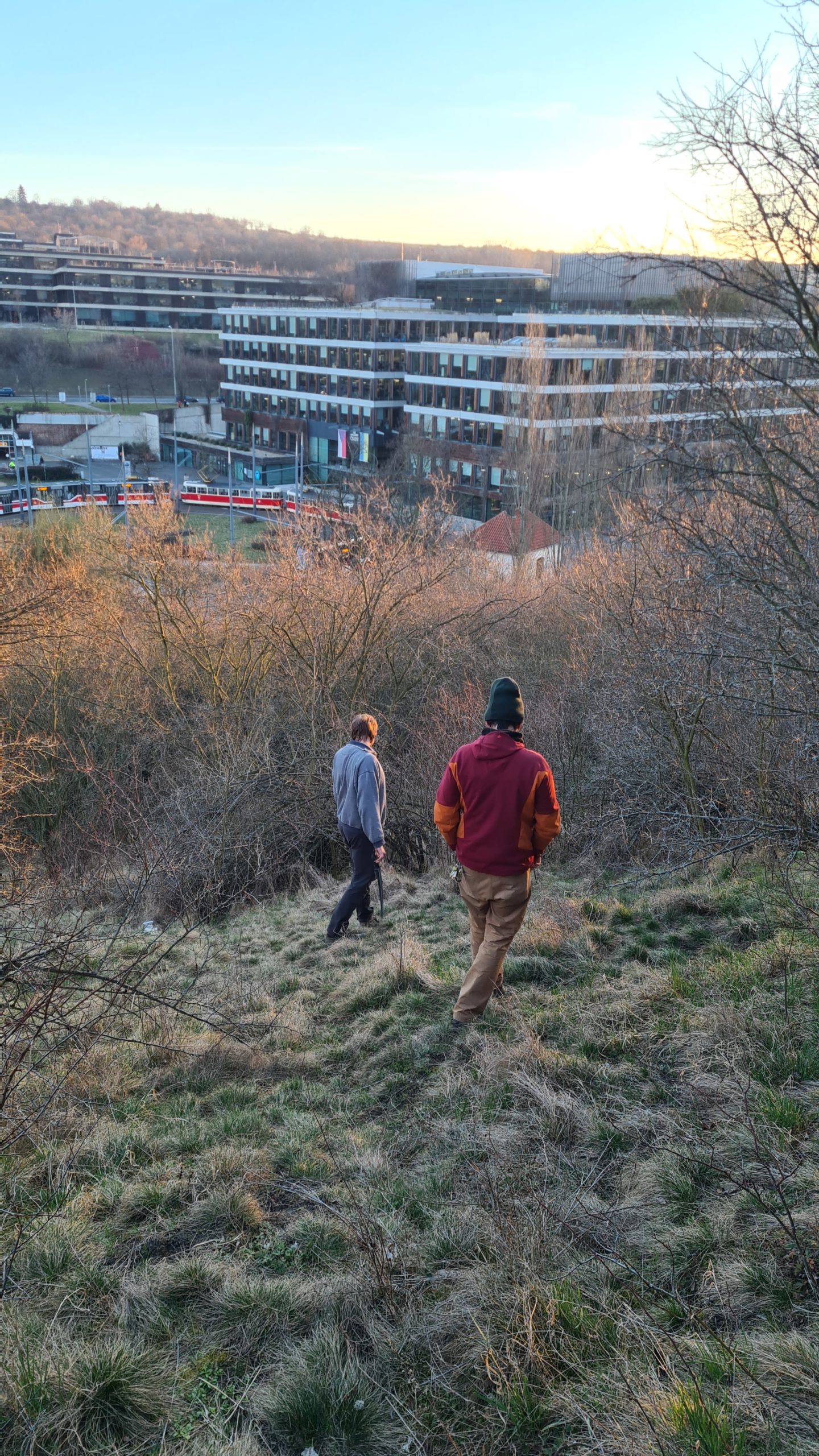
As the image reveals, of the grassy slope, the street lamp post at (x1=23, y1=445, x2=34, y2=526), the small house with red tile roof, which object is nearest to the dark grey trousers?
the grassy slope

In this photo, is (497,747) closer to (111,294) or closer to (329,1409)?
(329,1409)

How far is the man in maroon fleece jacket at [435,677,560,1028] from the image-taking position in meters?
5.23

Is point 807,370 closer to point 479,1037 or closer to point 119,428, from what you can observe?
point 479,1037

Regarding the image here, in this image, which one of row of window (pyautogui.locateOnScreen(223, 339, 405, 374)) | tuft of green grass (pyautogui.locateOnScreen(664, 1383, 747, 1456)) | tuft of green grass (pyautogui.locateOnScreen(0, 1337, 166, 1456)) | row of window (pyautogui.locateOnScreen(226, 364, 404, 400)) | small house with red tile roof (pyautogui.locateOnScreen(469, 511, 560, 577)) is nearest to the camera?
tuft of green grass (pyautogui.locateOnScreen(664, 1383, 747, 1456))

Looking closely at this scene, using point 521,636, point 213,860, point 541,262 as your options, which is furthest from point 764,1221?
point 541,262

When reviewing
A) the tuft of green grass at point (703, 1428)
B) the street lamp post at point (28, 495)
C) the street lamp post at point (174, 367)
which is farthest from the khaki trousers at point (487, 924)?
the street lamp post at point (174, 367)

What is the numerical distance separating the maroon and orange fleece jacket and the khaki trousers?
9 cm

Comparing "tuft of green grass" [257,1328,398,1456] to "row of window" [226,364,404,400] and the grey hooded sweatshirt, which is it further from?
"row of window" [226,364,404,400]

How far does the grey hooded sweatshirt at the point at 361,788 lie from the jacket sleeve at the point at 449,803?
152cm

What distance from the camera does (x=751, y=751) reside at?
9328mm

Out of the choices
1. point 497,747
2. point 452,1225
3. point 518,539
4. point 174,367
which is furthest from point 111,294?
point 452,1225

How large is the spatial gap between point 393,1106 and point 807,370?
5431 millimetres

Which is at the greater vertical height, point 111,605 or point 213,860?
point 111,605

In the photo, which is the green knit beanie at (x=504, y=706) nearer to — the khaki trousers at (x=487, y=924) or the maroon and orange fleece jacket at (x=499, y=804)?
the maroon and orange fleece jacket at (x=499, y=804)
